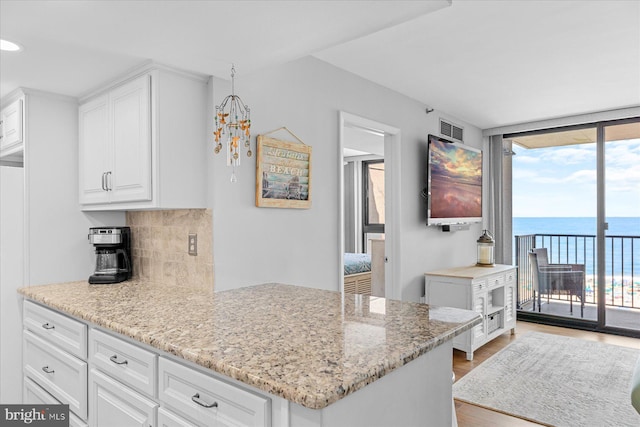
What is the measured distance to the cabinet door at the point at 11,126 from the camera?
2.64 m

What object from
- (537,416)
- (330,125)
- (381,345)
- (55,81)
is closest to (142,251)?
(55,81)

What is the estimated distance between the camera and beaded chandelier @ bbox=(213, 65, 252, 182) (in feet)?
7.11

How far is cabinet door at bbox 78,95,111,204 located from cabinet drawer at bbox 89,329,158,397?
1053mm

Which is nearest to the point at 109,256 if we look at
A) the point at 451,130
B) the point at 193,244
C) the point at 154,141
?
the point at 193,244

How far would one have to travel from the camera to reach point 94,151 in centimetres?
262

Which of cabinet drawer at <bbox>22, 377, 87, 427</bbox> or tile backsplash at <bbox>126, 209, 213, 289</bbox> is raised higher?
tile backsplash at <bbox>126, 209, 213, 289</bbox>

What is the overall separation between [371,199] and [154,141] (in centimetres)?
529

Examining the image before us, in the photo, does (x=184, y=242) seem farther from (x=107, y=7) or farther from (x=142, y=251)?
(x=107, y=7)

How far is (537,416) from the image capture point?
269cm

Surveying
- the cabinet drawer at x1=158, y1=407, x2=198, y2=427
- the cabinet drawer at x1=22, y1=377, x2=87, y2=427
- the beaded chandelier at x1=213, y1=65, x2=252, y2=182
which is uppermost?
the beaded chandelier at x1=213, y1=65, x2=252, y2=182

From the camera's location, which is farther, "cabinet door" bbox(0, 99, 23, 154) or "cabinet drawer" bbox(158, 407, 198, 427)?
"cabinet door" bbox(0, 99, 23, 154)

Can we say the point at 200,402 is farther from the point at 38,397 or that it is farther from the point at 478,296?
the point at 478,296

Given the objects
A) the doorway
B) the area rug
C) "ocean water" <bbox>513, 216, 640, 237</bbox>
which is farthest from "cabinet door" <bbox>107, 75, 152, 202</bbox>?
"ocean water" <bbox>513, 216, 640, 237</bbox>

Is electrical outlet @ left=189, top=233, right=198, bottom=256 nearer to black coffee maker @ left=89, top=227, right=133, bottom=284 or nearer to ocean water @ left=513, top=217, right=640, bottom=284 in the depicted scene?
black coffee maker @ left=89, top=227, right=133, bottom=284
